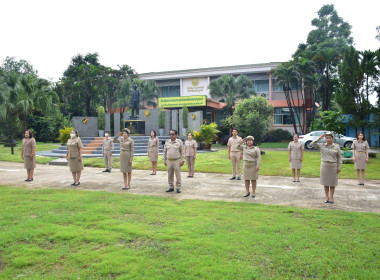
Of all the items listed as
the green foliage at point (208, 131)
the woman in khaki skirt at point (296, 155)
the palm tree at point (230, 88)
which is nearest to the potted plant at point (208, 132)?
the green foliage at point (208, 131)

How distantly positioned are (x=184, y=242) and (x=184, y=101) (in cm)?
2728

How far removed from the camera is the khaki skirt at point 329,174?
6500 mm

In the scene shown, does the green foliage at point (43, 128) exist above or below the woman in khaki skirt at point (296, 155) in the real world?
above

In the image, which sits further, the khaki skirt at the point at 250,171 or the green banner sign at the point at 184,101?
the green banner sign at the point at 184,101

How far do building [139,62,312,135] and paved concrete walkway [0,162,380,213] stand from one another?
22883 millimetres

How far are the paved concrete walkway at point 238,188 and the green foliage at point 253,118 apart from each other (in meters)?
6.46

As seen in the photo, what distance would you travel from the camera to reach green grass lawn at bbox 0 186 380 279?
11.0 ft

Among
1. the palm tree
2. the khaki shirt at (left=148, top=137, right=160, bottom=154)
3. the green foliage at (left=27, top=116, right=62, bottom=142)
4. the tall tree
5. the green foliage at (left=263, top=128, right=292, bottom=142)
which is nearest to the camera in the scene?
the khaki shirt at (left=148, top=137, right=160, bottom=154)

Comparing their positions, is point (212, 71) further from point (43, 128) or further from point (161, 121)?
point (43, 128)

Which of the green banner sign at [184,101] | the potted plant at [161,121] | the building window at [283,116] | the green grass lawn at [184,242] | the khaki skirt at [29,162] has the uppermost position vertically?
the green banner sign at [184,101]

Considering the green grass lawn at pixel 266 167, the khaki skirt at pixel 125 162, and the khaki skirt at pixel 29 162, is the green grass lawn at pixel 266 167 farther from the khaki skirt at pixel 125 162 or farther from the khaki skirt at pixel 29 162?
the khaki skirt at pixel 125 162

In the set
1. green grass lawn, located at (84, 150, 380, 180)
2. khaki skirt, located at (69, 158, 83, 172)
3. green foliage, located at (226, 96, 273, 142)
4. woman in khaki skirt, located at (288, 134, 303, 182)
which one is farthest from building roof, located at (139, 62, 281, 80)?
khaki skirt, located at (69, 158, 83, 172)

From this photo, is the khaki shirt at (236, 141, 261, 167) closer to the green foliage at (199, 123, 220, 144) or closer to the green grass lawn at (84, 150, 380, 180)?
the green grass lawn at (84, 150, 380, 180)

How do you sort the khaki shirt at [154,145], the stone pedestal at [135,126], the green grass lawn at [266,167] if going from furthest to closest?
the stone pedestal at [135,126], the khaki shirt at [154,145], the green grass lawn at [266,167]
